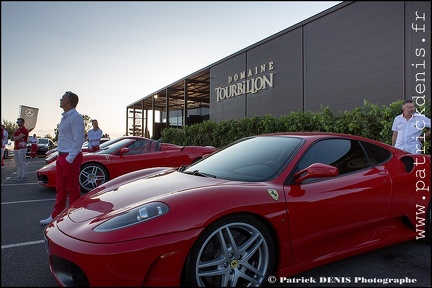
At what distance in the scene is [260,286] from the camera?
7.27 feet

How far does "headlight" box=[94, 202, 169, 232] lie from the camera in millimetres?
2014

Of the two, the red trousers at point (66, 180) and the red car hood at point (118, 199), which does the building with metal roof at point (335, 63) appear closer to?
the red car hood at point (118, 199)

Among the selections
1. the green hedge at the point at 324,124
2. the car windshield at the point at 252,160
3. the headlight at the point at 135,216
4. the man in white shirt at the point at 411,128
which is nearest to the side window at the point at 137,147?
the green hedge at the point at 324,124

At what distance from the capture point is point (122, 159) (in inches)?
268

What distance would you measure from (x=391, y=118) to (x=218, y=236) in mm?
5203

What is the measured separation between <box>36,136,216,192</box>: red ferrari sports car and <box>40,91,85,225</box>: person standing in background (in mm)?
2273

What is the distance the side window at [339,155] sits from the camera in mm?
2791

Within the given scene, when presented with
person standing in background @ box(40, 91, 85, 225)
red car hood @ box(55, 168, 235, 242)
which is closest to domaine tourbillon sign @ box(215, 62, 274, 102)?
person standing in background @ box(40, 91, 85, 225)

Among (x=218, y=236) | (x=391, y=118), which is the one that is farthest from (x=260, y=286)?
(x=391, y=118)

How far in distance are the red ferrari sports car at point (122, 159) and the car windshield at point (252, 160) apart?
3.77 meters

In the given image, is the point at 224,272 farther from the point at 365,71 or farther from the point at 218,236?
the point at 365,71

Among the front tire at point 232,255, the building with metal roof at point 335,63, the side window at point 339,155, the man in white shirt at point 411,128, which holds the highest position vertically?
the building with metal roof at point 335,63

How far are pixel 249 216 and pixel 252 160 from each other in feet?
2.58

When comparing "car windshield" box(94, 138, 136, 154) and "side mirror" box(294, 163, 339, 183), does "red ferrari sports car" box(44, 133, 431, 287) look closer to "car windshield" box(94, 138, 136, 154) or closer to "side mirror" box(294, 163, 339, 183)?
"side mirror" box(294, 163, 339, 183)
